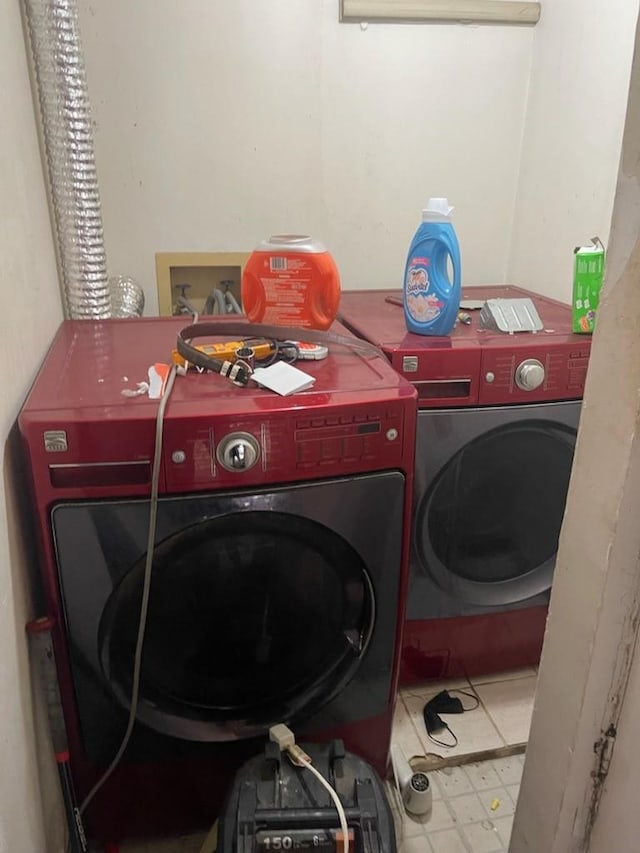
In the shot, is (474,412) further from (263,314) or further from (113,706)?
(113,706)

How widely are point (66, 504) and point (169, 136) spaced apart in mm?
1077

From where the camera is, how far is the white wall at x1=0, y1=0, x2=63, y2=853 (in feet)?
3.00

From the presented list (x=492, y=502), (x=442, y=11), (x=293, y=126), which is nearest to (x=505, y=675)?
(x=492, y=502)

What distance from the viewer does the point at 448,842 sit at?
135 cm

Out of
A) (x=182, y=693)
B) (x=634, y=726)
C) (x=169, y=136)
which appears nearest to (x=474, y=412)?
(x=634, y=726)

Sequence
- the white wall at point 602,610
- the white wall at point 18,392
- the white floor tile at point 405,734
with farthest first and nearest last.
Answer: the white floor tile at point 405,734 < the white wall at point 18,392 < the white wall at point 602,610

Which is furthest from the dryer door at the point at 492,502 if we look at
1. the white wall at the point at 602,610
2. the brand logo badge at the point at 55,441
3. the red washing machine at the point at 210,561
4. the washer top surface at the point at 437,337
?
the brand logo badge at the point at 55,441

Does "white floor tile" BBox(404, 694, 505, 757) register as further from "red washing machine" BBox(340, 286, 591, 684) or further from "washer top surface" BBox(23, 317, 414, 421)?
"washer top surface" BBox(23, 317, 414, 421)

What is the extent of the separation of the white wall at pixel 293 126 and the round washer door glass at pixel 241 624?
0.92m

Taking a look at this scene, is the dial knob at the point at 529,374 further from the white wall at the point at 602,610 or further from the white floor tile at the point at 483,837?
the white floor tile at the point at 483,837

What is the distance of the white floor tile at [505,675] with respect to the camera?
174 cm

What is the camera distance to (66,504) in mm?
987

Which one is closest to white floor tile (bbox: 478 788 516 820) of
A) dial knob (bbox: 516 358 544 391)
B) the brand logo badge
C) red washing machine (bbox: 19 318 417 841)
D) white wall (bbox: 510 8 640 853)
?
red washing machine (bbox: 19 318 417 841)

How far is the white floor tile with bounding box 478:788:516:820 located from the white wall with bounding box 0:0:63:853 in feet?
2.89
